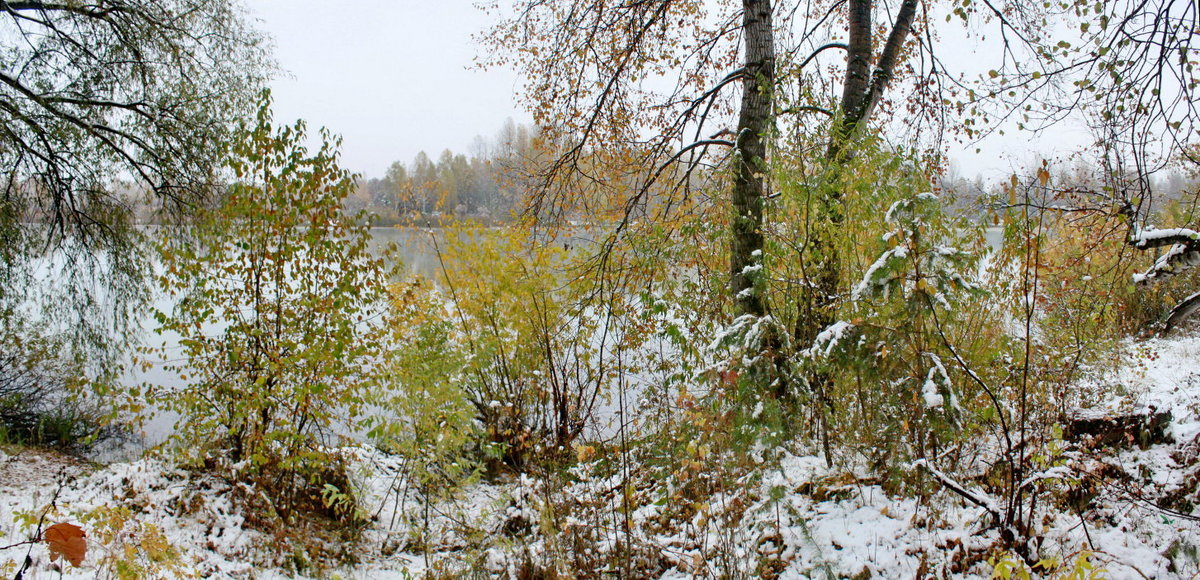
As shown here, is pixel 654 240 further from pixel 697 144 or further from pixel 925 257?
pixel 925 257

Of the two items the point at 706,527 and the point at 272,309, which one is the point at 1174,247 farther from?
the point at 272,309

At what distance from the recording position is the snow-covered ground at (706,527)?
301cm

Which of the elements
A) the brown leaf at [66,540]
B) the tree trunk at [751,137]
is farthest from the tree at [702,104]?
the brown leaf at [66,540]

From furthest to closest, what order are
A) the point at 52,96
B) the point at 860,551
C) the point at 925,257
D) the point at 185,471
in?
the point at 52,96, the point at 185,471, the point at 860,551, the point at 925,257

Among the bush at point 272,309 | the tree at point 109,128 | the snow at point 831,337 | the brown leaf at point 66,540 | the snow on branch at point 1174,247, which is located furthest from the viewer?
the tree at point 109,128

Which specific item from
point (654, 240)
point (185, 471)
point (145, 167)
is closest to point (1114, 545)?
point (654, 240)

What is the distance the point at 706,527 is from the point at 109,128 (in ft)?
26.1

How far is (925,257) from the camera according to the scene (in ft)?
10.1

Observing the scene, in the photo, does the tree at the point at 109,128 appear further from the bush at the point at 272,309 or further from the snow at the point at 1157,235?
the snow at the point at 1157,235

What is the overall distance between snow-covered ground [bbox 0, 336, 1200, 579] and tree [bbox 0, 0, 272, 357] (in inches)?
103

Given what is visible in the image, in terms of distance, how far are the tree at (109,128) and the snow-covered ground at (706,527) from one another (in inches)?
103

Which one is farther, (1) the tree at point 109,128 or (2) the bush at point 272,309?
(1) the tree at point 109,128

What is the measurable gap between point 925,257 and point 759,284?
3.46ft

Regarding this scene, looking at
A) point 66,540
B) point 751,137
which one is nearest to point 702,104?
point 751,137
